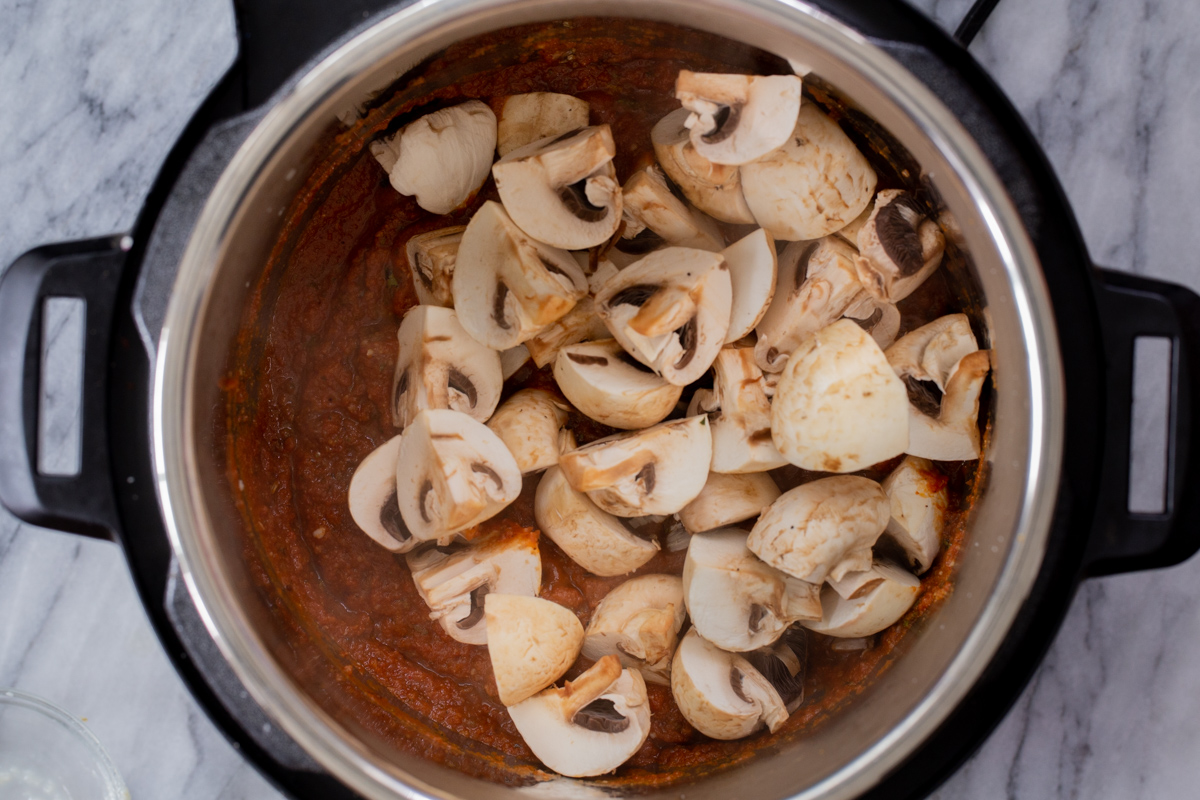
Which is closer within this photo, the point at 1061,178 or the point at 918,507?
the point at 918,507

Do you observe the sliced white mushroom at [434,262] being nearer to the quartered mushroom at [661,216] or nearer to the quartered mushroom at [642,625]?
the quartered mushroom at [661,216]

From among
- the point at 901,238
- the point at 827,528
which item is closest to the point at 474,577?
the point at 827,528

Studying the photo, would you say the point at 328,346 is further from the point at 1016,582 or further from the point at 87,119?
the point at 1016,582

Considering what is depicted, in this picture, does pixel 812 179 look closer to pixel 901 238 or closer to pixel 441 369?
pixel 901 238

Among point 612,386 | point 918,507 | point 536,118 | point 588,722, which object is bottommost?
point 588,722

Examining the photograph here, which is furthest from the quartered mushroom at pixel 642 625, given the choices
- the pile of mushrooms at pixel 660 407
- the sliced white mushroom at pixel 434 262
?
the sliced white mushroom at pixel 434 262

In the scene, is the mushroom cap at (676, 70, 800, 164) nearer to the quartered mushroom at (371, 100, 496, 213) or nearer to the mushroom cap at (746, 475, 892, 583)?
the quartered mushroom at (371, 100, 496, 213)
